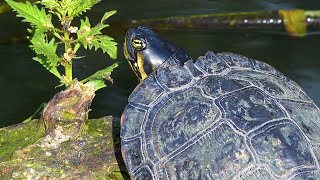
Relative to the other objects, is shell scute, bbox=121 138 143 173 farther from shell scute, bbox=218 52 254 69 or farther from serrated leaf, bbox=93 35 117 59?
shell scute, bbox=218 52 254 69

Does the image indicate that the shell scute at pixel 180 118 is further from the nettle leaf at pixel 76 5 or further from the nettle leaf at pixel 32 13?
the nettle leaf at pixel 32 13

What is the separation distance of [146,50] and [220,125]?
93 cm

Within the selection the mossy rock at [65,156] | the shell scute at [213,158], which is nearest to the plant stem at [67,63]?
the mossy rock at [65,156]

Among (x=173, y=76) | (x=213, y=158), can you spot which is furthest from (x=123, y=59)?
(x=213, y=158)

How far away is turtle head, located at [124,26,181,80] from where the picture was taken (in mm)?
3693

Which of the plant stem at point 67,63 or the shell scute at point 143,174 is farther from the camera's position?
the plant stem at point 67,63

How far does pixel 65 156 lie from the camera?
325 cm

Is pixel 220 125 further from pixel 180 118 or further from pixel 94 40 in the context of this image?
pixel 94 40

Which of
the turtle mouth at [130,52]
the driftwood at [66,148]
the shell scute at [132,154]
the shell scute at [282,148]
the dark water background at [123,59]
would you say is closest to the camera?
the shell scute at [282,148]

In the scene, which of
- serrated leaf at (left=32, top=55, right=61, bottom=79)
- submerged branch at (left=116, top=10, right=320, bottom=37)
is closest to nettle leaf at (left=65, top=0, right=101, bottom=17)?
serrated leaf at (left=32, top=55, right=61, bottom=79)

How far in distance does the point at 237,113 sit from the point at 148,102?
18.6 inches

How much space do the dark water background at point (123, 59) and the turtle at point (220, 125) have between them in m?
1.75

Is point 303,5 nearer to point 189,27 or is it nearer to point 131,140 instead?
point 189,27

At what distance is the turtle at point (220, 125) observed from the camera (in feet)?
9.30
